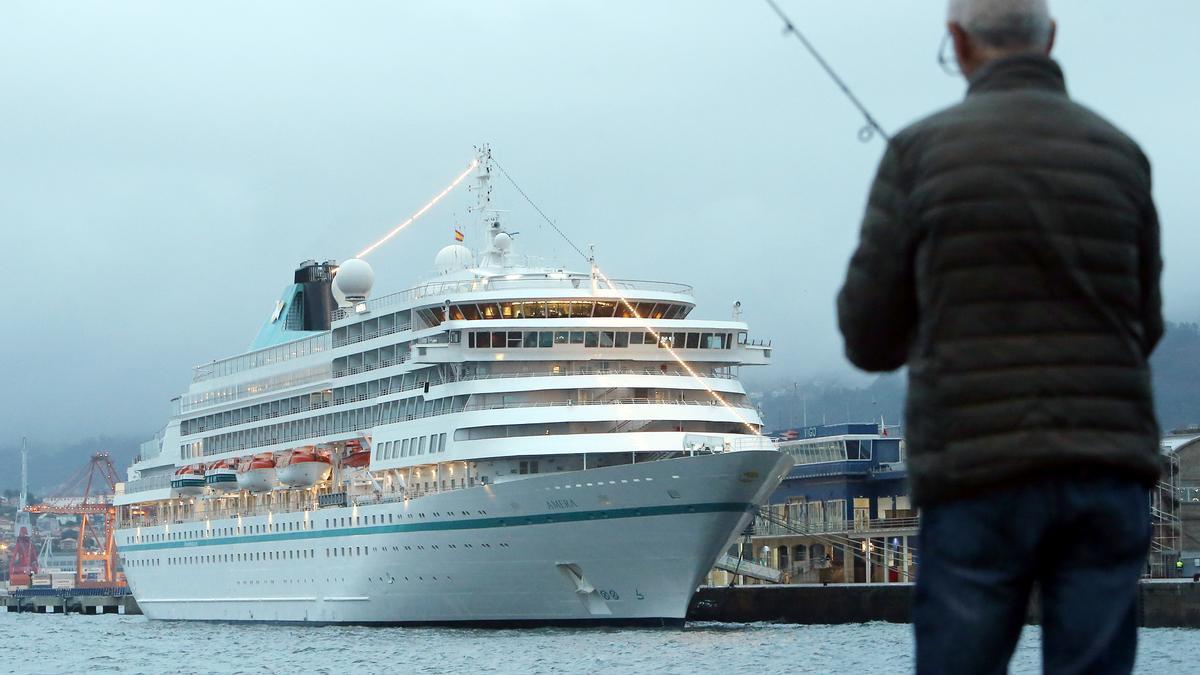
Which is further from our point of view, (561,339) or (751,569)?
(751,569)

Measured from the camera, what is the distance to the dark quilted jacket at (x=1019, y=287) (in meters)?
3.77

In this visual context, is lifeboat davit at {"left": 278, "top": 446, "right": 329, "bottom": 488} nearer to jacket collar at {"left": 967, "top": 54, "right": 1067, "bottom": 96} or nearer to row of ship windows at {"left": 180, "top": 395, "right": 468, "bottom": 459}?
row of ship windows at {"left": 180, "top": 395, "right": 468, "bottom": 459}

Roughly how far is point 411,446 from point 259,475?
10.3m

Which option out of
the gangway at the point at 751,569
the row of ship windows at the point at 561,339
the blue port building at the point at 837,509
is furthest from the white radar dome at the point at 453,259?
the blue port building at the point at 837,509

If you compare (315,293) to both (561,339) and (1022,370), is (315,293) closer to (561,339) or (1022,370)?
(561,339)

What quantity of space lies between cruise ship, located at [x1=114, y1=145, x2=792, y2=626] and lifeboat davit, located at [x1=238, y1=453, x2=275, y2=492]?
0.24ft

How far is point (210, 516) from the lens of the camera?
57938 millimetres

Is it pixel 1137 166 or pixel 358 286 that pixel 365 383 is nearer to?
pixel 358 286

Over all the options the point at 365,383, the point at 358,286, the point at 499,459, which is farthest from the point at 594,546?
the point at 358,286

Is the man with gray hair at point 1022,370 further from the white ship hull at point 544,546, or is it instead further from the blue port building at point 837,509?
the blue port building at point 837,509

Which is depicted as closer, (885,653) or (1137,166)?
(1137,166)

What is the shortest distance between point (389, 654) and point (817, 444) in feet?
133

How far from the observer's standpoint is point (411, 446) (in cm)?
4553

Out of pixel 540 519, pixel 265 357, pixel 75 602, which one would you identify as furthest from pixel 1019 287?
pixel 75 602
